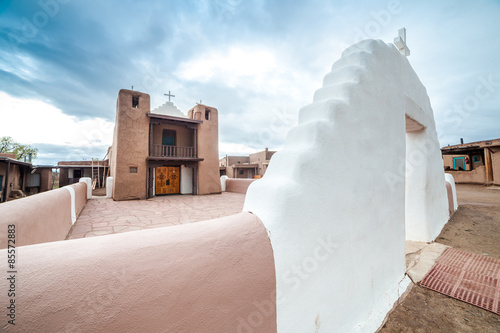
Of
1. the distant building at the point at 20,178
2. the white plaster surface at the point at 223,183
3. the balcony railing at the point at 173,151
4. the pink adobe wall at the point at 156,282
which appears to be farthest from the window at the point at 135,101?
the pink adobe wall at the point at 156,282

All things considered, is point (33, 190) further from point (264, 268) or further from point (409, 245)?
point (409, 245)

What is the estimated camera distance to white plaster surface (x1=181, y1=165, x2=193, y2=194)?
13656 millimetres

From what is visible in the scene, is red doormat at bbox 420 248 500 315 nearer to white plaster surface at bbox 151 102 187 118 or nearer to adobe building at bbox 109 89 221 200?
adobe building at bbox 109 89 221 200

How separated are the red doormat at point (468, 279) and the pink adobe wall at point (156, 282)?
337cm

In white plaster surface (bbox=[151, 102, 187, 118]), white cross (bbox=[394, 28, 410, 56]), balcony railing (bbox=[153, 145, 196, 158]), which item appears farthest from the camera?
white plaster surface (bbox=[151, 102, 187, 118])

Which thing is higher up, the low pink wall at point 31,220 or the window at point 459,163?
the window at point 459,163

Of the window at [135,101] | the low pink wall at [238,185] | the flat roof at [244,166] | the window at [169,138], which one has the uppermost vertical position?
the window at [135,101]

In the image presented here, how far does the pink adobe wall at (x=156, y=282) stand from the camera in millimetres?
896

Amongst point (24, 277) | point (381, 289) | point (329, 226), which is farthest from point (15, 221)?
point (381, 289)

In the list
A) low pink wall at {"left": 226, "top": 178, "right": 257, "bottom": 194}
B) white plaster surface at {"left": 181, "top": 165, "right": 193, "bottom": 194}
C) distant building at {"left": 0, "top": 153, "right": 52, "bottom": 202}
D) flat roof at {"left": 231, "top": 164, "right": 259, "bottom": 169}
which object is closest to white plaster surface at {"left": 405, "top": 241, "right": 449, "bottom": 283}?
low pink wall at {"left": 226, "top": 178, "right": 257, "bottom": 194}

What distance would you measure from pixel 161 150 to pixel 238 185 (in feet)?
18.1

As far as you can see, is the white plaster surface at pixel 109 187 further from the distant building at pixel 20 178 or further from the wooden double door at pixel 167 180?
the distant building at pixel 20 178

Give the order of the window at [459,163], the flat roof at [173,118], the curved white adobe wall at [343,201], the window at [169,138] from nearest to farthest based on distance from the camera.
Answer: the curved white adobe wall at [343,201] < the flat roof at [173,118] < the window at [169,138] < the window at [459,163]

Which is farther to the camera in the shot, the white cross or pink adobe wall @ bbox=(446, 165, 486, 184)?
pink adobe wall @ bbox=(446, 165, 486, 184)
